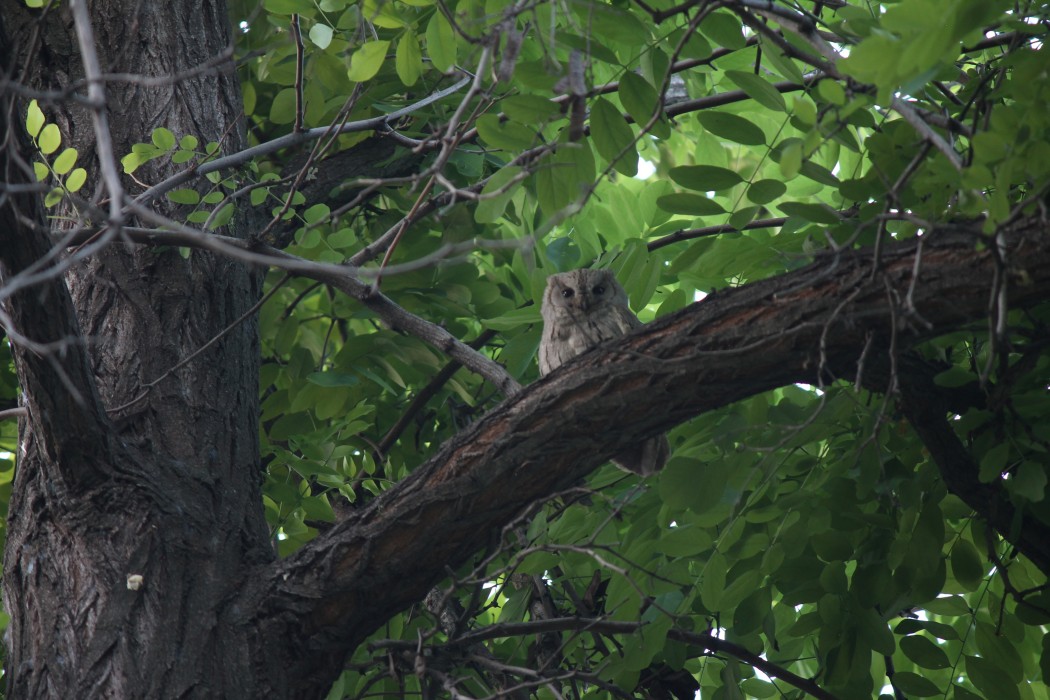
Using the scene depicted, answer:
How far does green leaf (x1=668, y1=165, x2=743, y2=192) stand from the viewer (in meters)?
2.80

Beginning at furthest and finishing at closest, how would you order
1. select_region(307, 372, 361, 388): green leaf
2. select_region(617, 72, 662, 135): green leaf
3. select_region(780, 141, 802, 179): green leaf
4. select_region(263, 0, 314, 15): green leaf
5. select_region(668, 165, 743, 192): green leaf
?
select_region(307, 372, 361, 388): green leaf → select_region(263, 0, 314, 15): green leaf → select_region(668, 165, 743, 192): green leaf → select_region(617, 72, 662, 135): green leaf → select_region(780, 141, 802, 179): green leaf

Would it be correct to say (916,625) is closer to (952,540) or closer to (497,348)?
(952,540)

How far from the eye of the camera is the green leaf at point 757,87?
109 inches

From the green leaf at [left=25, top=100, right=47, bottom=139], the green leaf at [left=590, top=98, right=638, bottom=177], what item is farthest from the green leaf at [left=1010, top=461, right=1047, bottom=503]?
the green leaf at [left=25, top=100, right=47, bottom=139]

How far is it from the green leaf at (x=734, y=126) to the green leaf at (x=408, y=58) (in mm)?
877

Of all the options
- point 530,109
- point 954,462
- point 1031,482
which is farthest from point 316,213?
point 1031,482

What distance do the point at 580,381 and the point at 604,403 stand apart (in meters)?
0.09

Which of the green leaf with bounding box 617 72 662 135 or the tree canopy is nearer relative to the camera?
the tree canopy

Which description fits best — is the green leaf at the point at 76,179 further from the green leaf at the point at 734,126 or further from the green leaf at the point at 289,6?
the green leaf at the point at 734,126

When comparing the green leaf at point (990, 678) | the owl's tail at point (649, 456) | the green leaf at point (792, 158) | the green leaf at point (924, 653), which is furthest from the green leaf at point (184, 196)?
the green leaf at point (990, 678)

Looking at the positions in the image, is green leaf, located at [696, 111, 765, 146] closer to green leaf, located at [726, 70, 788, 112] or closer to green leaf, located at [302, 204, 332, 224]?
green leaf, located at [726, 70, 788, 112]

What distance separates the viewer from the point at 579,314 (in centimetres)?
450

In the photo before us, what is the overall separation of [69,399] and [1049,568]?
8.94ft

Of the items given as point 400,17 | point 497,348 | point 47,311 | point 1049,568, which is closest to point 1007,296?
point 1049,568
